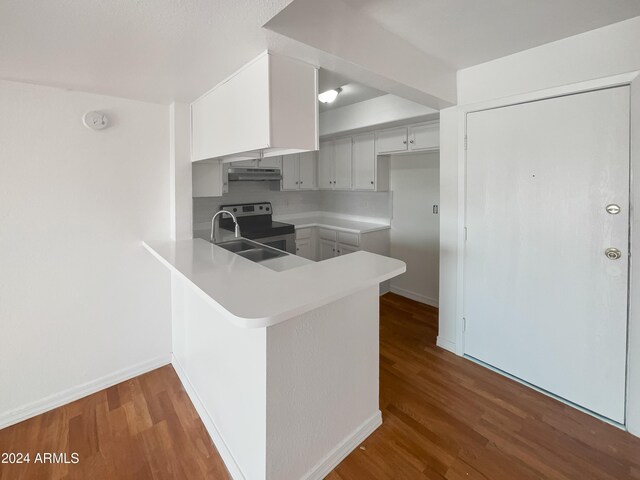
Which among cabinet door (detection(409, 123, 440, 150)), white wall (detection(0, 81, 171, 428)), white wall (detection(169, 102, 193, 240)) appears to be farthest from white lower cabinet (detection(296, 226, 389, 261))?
white wall (detection(0, 81, 171, 428))

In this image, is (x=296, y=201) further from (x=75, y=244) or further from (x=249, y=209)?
(x=75, y=244)

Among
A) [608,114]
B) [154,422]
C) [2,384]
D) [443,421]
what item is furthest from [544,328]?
[2,384]

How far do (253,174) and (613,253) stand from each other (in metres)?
3.26

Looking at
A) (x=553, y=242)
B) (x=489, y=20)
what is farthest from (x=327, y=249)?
(x=489, y=20)

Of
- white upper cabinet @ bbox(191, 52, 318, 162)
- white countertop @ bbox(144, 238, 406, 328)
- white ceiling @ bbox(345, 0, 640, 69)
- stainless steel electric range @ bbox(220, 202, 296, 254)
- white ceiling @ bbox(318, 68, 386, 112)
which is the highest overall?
white ceiling @ bbox(318, 68, 386, 112)

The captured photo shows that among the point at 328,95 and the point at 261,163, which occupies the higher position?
the point at 328,95

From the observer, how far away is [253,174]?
3.71m

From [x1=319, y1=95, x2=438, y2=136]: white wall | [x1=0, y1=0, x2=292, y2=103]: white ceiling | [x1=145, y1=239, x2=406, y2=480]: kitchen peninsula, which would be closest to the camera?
[x1=0, y1=0, x2=292, y2=103]: white ceiling

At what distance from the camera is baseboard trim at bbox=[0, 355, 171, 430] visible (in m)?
1.91

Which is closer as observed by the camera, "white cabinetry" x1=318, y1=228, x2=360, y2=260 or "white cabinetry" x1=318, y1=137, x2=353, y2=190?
"white cabinetry" x1=318, y1=228, x2=360, y2=260

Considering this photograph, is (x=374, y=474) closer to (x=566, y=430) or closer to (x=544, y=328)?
(x=566, y=430)

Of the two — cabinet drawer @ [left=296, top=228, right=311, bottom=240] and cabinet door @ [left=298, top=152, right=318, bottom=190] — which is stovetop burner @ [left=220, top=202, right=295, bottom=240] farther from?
cabinet door @ [left=298, top=152, right=318, bottom=190]

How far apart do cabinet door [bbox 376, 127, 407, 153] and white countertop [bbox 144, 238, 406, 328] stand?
206 cm

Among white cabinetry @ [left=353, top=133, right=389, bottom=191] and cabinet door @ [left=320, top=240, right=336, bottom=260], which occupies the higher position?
white cabinetry @ [left=353, top=133, right=389, bottom=191]
